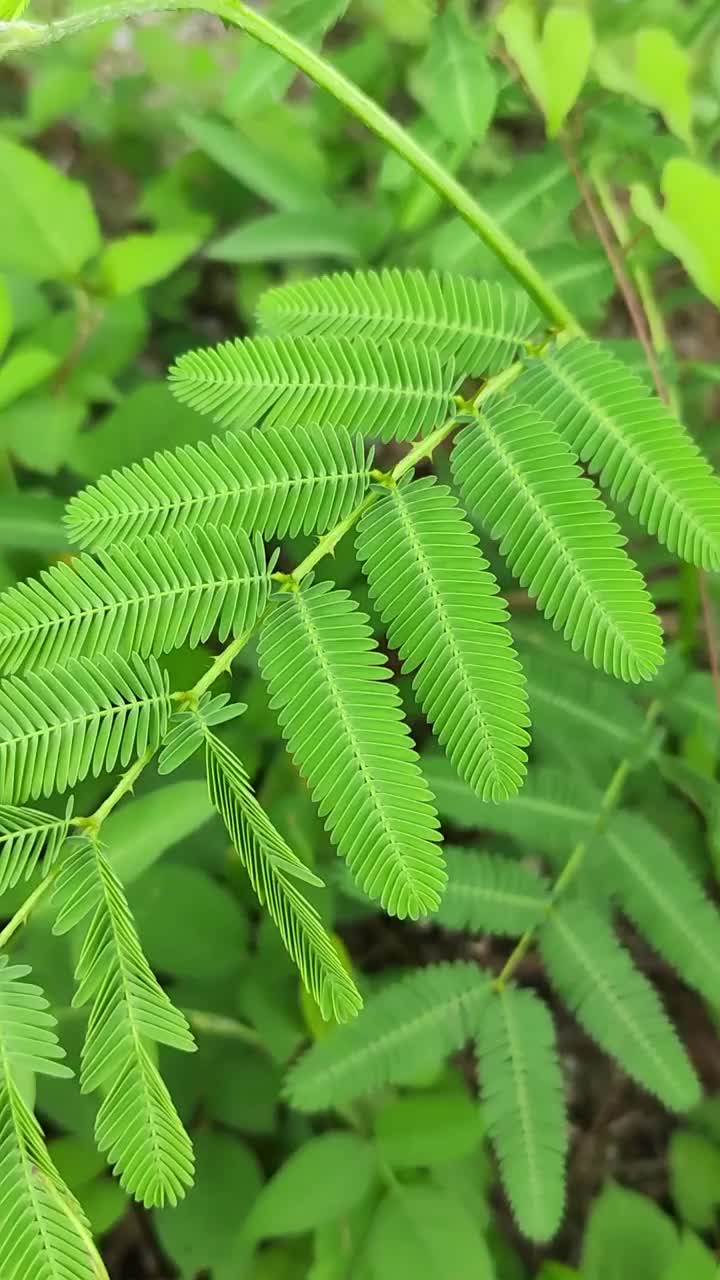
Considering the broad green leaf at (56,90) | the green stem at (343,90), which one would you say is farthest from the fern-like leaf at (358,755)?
the broad green leaf at (56,90)

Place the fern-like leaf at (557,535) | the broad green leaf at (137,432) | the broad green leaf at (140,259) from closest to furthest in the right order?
1. the fern-like leaf at (557,535)
2. the broad green leaf at (137,432)
3. the broad green leaf at (140,259)

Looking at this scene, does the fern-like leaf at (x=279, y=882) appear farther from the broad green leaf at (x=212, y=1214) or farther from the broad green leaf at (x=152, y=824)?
the broad green leaf at (x=212, y=1214)

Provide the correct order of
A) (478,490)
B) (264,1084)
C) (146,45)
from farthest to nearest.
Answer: (146,45) → (264,1084) → (478,490)

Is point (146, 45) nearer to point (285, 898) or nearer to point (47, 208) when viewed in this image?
point (47, 208)

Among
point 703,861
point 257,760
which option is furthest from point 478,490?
point 703,861

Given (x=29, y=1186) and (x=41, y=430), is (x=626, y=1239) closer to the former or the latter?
(x=29, y=1186)

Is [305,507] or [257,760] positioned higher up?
[305,507]

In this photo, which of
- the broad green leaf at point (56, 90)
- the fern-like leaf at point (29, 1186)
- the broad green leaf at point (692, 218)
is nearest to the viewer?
the fern-like leaf at point (29, 1186)

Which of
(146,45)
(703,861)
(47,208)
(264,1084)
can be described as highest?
(146,45)

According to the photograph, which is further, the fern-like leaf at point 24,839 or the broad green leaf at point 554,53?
the broad green leaf at point 554,53
